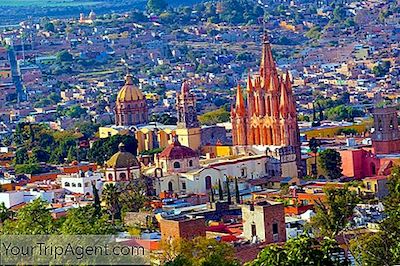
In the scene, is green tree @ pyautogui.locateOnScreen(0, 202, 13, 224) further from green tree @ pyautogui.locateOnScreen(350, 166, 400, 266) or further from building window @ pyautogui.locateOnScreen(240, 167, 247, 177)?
building window @ pyautogui.locateOnScreen(240, 167, 247, 177)

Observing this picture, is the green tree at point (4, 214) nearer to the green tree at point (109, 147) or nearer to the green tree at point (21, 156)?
the green tree at point (109, 147)

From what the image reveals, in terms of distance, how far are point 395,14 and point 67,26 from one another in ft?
72.0

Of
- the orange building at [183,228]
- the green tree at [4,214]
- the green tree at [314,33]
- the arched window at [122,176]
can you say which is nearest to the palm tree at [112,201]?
the green tree at [4,214]

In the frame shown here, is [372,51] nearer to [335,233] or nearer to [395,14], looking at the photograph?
[395,14]

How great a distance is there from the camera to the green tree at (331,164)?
3878cm

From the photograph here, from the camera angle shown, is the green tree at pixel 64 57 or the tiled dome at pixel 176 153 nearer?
the tiled dome at pixel 176 153

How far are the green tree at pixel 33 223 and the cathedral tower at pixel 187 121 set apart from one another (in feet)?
59.2

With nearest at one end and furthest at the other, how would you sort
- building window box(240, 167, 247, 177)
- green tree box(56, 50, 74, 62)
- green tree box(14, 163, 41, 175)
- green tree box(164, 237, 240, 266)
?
green tree box(164, 237, 240, 266), building window box(240, 167, 247, 177), green tree box(14, 163, 41, 175), green tree box(56, 50, 74, 62)

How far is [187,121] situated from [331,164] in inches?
235

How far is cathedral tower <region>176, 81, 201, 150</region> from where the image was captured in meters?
43.2

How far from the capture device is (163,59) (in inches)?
3565

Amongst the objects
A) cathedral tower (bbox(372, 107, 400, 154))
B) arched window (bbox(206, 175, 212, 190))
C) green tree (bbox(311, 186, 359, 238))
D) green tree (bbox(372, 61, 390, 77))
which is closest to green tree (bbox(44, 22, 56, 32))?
green tree (bbox(372, 61, 390, 77))

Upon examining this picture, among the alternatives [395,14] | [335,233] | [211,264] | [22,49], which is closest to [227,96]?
[22,49]

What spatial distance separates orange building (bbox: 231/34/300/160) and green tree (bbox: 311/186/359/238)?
12213 mm
